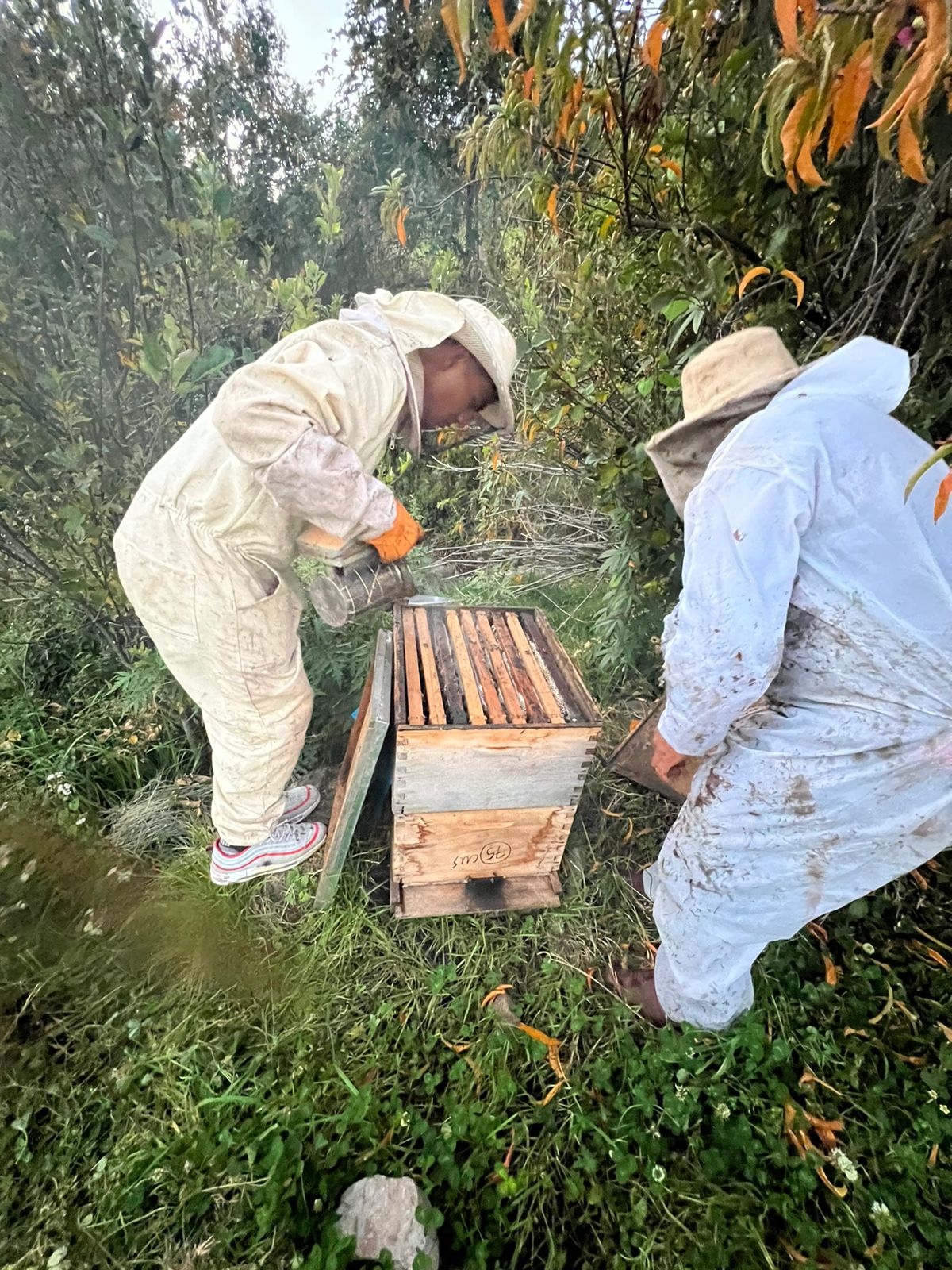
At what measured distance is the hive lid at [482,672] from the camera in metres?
2.15

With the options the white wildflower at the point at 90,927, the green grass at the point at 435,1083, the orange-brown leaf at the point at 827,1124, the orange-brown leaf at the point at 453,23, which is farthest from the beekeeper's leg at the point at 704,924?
the white wildflower at the point at 90,927

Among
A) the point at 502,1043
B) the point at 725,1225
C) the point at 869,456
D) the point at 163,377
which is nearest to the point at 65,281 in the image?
the point at 163,377

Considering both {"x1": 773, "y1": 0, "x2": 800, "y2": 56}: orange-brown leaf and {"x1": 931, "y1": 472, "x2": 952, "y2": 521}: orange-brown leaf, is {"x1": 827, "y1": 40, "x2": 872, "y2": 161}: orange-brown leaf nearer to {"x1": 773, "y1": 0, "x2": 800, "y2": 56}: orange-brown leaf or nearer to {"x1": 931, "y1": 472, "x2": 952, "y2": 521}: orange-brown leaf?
{"x1": 773, "y1": 0, "x2": 800, "y2": 56}: orange-brown leaf

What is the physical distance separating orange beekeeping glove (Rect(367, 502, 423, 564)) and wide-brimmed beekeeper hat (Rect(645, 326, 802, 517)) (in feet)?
2.65

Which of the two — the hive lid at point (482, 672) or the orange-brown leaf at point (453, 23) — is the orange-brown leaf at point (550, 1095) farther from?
the orange-brown leaf at point (453, 23)

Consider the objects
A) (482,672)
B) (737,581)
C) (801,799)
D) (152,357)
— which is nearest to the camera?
(737,581)

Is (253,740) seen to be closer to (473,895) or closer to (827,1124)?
(473,895)

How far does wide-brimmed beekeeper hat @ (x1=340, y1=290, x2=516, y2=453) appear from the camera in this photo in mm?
2141

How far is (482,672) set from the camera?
7.91ft

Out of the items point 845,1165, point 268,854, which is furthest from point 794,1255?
point 268,854

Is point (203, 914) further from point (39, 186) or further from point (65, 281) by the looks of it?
point (39, 186)

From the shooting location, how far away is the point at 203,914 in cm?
265

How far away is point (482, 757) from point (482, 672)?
1.22 feet

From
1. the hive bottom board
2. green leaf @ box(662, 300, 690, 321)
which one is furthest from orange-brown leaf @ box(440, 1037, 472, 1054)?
green leaf @ box(662, 300, 690, 321)
